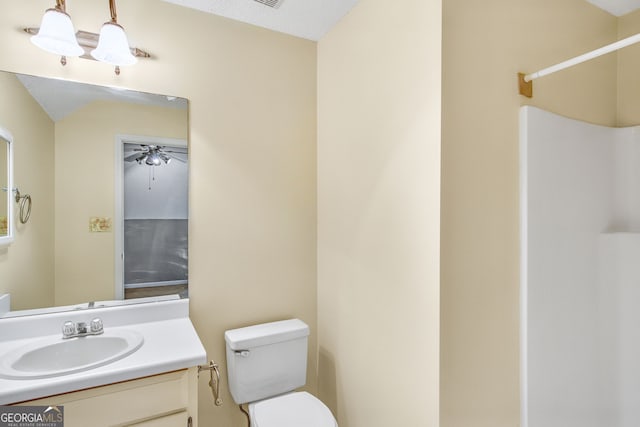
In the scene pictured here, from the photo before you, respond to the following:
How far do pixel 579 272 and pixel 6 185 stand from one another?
2469mm

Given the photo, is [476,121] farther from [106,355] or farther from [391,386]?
[106,355]

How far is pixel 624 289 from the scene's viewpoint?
1.56 m

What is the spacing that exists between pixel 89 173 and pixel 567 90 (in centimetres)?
222

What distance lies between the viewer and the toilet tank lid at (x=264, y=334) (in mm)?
1634

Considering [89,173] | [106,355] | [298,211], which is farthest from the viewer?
[298,211]

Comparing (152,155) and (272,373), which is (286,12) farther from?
(272,373)

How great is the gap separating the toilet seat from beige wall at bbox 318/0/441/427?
207 millimetres

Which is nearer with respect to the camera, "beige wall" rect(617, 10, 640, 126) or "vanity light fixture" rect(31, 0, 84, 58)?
"vanity light fixture" rect(31, 0, 84, 58)

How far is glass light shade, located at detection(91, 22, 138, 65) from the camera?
52.3 inches

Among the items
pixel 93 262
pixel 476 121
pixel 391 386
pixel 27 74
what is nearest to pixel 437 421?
pixel 391 386

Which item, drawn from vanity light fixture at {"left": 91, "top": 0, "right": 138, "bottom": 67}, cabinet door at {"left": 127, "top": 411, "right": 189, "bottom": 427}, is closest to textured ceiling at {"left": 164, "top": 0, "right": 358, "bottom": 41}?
vanity light fixture at {"left": 91, "top": 0, "right": 138, "bottom": 67}

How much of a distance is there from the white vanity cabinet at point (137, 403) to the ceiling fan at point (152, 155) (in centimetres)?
98

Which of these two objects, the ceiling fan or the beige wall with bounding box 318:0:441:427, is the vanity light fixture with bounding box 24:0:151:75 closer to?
the ceiling fan

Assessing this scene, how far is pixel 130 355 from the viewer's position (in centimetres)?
123
